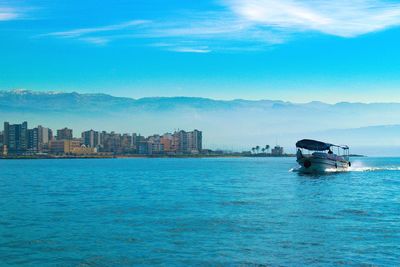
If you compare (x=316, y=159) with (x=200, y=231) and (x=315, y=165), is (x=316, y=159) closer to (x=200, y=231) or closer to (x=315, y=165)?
(x=315, y=165)

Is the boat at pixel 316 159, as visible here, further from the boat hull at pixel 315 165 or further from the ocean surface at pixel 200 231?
the ocean surface at pixel 200 231

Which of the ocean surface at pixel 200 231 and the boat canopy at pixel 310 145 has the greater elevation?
the boat canopy at pixel 310 145

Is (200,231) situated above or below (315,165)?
below

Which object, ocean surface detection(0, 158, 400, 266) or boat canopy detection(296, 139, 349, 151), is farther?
boat canopy detection(296, 139, 349, 151)

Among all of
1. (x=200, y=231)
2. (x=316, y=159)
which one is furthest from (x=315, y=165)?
(x=200, y=231)

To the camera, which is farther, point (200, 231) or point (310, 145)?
point (310, 145)

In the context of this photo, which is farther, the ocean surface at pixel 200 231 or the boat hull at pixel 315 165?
the boat hull at pixel 315 165

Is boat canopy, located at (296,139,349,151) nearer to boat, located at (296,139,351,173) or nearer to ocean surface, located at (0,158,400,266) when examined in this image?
boat, located at (296,139,351,173)

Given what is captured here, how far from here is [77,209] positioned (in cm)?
5094

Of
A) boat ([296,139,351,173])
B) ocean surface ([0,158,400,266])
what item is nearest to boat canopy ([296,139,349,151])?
boat ([296,139,351,173])

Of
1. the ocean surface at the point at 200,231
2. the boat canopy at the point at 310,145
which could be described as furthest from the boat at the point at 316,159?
the ocean surface at the point at 200,231

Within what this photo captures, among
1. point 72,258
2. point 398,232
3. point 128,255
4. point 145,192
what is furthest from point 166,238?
point 145,192

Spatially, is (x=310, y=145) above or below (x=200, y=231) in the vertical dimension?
above

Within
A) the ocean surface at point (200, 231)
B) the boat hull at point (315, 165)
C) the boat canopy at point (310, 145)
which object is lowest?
the ocean surface at point (200, 231)
